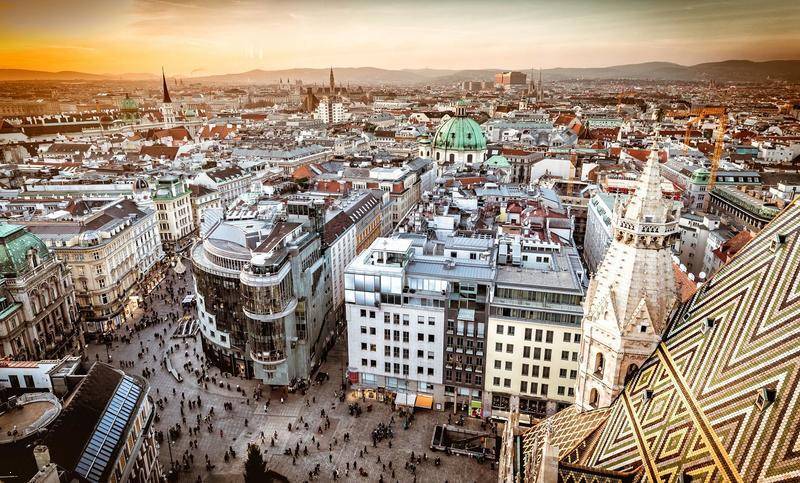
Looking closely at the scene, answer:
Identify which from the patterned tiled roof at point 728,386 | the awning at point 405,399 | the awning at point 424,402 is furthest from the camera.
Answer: the awning at point 405,399

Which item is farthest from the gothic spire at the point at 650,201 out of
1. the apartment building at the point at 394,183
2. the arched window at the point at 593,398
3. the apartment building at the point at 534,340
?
the apartment building at the point at 394,183

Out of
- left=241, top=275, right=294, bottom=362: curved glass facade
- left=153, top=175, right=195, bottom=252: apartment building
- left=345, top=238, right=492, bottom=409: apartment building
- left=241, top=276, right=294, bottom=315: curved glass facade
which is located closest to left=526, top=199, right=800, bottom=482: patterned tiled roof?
left=345, top=238, right=492, bottom=409: apartment building

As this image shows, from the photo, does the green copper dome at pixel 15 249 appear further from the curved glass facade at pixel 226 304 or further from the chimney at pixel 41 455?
the chimney at pixel 41 455

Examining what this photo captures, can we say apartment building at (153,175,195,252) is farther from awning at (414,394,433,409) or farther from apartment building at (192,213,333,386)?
awning at (414,394,433,409)

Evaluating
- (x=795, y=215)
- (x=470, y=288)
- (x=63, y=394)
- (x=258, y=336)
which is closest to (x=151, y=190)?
(x=258, y=336)

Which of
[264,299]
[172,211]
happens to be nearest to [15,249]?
[264,299]
